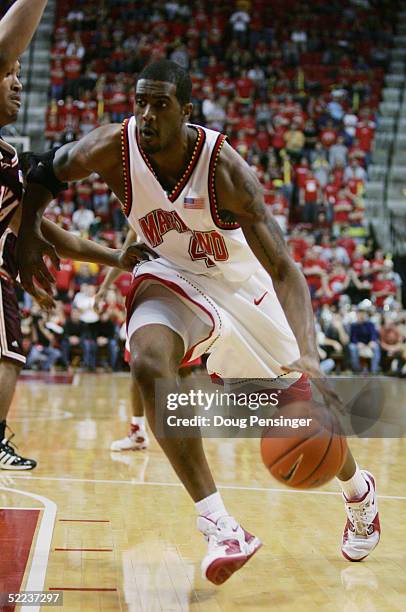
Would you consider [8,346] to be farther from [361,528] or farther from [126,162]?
[361,528]

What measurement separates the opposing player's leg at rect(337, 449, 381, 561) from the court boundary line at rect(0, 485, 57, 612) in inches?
53.0

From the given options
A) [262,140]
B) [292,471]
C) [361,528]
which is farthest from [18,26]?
Answer: [262,140]

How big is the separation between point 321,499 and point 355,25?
66.5ft

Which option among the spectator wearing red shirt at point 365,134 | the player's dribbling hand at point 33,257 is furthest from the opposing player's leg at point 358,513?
the spectator wearing red shirt at point 365,134

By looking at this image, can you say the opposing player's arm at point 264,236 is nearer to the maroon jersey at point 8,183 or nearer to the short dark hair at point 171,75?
the short dark hair at point 171,75

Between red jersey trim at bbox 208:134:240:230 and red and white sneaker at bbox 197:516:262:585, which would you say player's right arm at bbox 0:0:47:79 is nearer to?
red jersey trim at bbox 208:134:240:230

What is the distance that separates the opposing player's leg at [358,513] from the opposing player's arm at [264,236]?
95 cm

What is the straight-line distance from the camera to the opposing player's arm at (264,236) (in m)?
3.48

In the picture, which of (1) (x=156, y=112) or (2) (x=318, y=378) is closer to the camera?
(2) (x=318, y=378)

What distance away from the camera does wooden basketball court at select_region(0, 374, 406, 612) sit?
3.53 m

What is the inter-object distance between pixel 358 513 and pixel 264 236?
144 cm

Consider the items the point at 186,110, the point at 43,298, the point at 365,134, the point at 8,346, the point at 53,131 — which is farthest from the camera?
the point at 365,134

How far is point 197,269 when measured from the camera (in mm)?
4105

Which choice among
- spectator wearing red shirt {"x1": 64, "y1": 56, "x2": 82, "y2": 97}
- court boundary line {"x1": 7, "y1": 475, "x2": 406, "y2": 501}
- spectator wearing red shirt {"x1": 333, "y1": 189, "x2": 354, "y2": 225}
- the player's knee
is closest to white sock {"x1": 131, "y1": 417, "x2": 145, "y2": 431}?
court boundary line {"x1": 7, "y1": 475, "x2": 406, "y2": 501}
